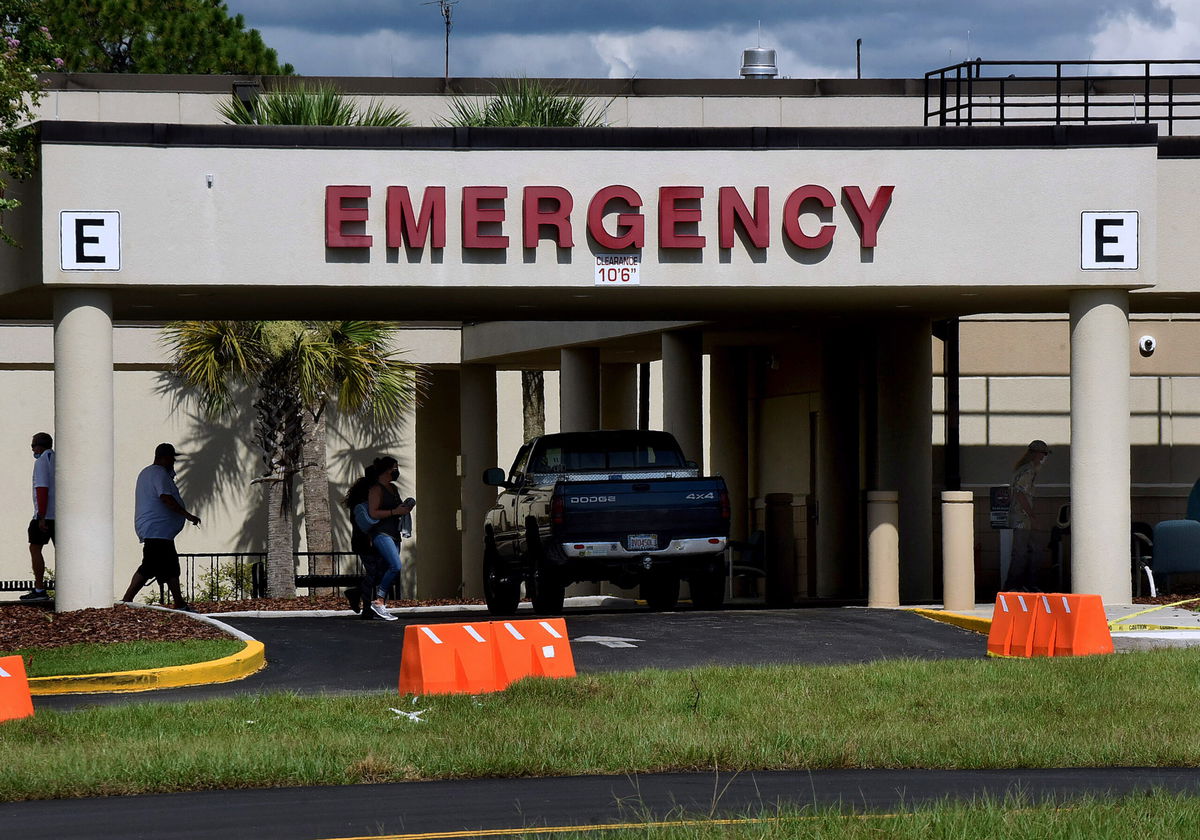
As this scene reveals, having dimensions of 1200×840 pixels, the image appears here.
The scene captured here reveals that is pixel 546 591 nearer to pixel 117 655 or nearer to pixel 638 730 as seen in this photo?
pixel 117 655

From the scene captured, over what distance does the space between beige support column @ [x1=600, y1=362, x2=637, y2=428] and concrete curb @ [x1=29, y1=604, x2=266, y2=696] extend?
64.4ft

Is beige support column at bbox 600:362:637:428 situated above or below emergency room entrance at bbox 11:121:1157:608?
below

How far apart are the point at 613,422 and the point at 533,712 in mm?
23218

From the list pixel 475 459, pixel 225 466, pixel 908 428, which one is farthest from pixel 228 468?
pixel 908 428

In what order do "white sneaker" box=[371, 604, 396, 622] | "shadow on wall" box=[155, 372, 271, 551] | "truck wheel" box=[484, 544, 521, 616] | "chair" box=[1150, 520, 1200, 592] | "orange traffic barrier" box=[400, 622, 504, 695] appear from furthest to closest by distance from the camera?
"shadow on wall" box=[155, 372, 271, 551], "chair" box=[1150, 520, 1200, 592], "truck wheel" box=[484, 544, 521, 616], "white sneaker" box=[371, 604, 396, 622], "orange traffic barrier" box=[400, 622, 504, 695]

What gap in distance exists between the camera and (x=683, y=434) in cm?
2752

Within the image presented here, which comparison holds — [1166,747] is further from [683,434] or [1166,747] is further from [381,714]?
[683,434]

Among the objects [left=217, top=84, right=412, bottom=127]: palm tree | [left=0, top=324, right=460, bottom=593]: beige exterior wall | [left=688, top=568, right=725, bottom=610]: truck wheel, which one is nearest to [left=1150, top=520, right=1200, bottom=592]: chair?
[left=688, top=568, right=725, bottom=610]: truck wheel

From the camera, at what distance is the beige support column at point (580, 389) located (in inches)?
1184

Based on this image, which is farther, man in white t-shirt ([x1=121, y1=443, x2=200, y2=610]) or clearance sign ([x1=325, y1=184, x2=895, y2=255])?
man in white t-shirt ([x1=121, y1=443, x2=200, y2=610])

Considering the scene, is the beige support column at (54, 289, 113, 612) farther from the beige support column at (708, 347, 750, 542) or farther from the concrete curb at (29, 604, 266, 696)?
the beige support column at (708, 347, 750, 542)

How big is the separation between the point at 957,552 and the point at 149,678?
990cm

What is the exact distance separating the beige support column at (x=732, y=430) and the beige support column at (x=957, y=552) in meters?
8.36

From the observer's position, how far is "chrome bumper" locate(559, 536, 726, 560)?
19516mm
